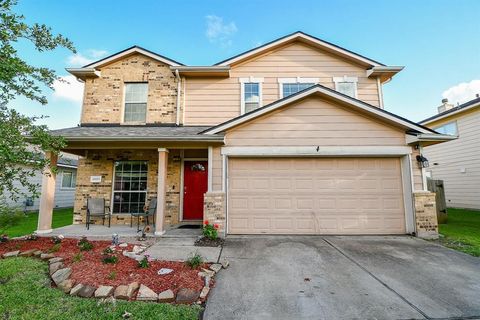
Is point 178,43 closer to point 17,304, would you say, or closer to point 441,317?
point 17,304

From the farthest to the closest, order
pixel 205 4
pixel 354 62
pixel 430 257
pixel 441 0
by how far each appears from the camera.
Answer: pixel 205 4 → pixel 354 62 → pixel 441 0 → pixel 430 257

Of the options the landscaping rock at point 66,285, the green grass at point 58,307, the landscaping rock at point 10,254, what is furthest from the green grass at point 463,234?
the landscaping rock at point 10,254

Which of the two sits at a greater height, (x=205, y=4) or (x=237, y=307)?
(x=205, y=4)

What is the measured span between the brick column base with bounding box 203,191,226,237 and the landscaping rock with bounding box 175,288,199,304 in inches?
117

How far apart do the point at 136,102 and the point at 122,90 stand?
756 millimetres

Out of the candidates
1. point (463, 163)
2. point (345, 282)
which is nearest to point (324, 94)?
point (345, 282)

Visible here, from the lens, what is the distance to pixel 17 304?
2994 millimetres

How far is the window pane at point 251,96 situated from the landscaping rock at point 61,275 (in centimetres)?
721

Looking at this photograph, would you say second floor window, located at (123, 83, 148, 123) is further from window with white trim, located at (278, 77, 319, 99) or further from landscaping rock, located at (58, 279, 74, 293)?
landscaping rock, located at (58, 279, 74, 293)

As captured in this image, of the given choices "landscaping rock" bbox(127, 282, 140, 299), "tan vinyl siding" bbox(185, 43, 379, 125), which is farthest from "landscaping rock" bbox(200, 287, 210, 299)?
"tan vinyl siding" bbox(185, 43, 379, 125)

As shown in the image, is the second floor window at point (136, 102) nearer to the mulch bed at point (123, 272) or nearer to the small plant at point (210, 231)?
the small plant at point (210, 231)

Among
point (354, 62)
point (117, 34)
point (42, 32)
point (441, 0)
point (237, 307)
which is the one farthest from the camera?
point (117, 34)

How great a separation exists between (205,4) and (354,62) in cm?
694

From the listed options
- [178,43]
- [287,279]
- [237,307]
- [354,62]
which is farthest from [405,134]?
[178,43]
